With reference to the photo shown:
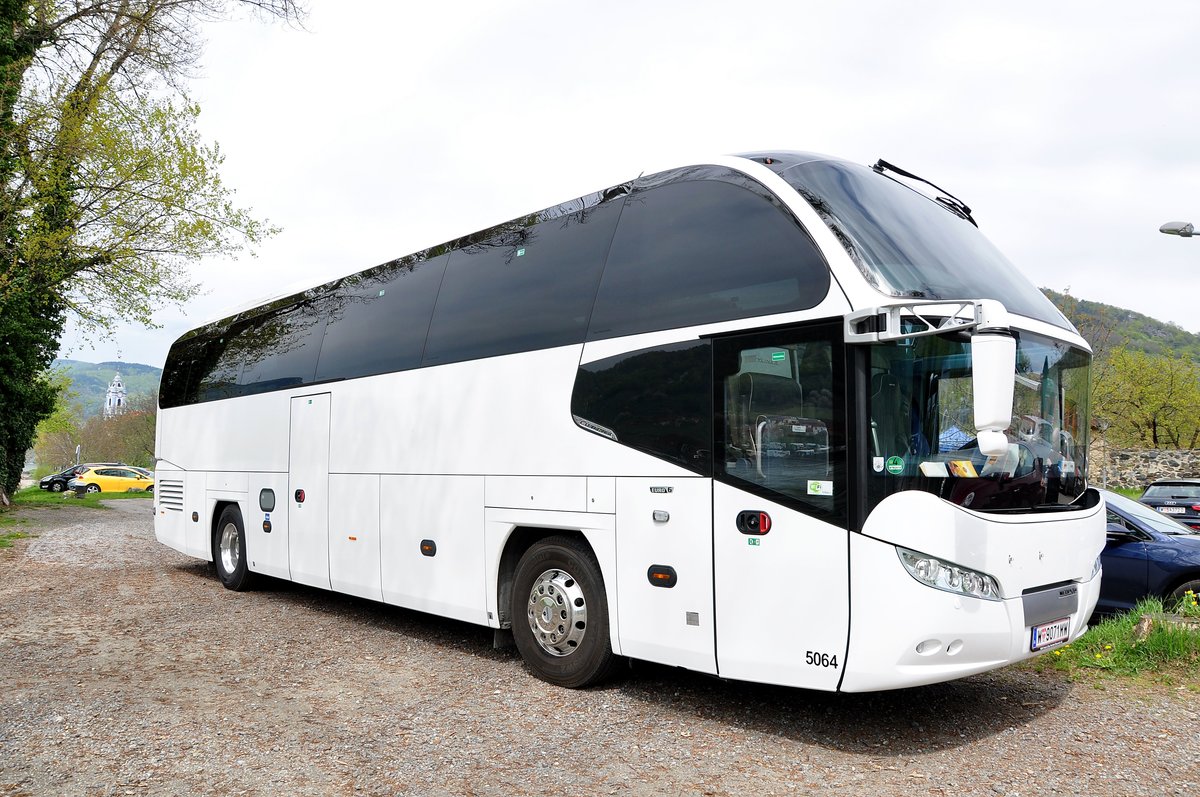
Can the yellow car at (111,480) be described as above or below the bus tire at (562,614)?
below

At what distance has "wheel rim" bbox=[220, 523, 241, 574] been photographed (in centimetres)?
1135

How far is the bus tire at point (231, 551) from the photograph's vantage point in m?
11.1

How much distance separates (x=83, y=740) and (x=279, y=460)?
5.12 metres

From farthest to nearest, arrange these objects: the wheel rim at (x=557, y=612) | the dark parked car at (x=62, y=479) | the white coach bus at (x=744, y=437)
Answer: the dark parked car at (x=62, y=479)
the wheel rim at (x=557, y=612)
the white coach bus at (x=744, y=437)

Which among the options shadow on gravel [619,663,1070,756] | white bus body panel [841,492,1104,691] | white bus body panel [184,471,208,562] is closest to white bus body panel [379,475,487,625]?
shadow on gravel [619,663,1070,756]

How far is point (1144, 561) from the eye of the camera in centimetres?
871

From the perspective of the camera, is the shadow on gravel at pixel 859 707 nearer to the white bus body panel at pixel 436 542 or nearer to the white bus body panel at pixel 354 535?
the white bus body panel at pixel 436 542

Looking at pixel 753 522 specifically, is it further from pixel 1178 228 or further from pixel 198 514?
pixel 1178 228

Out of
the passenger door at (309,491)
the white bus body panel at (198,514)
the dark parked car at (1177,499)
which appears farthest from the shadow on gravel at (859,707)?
the dark parked car at (1177,499)

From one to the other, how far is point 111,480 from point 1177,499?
44911mm

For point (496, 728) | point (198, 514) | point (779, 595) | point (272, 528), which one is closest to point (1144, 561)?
point (779, 595)

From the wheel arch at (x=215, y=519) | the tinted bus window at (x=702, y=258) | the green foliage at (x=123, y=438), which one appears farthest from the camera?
the green foliage at (x=123, y=438)

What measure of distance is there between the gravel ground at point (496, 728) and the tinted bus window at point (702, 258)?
2.62 m

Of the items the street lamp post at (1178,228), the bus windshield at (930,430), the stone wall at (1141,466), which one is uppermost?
the street lamp post at (1178,228)
